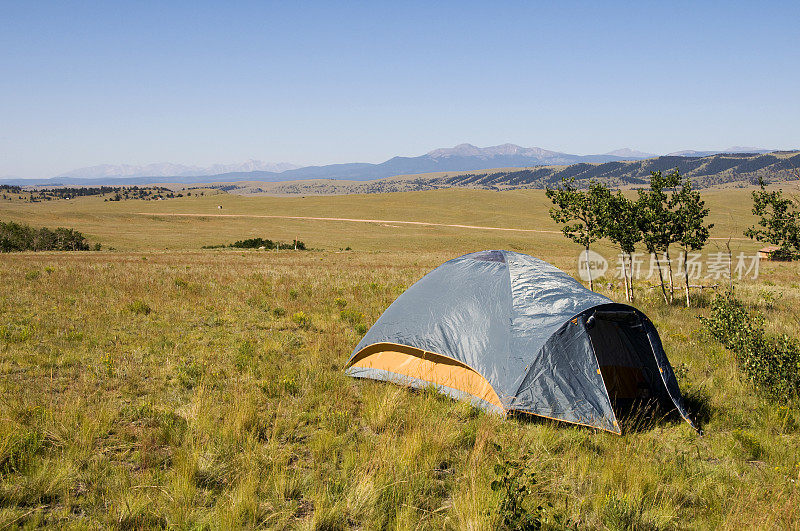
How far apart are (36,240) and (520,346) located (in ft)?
184

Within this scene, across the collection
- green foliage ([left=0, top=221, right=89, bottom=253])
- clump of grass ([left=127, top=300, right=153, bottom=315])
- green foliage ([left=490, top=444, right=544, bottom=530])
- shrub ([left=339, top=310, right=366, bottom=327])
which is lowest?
shrub ([left=339, top=310, right=366, bottom=327])

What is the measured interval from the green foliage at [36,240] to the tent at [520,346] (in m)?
51.1

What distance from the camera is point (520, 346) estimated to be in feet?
22.2

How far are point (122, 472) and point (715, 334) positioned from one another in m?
10.8

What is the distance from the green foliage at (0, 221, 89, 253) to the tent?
5110 cm

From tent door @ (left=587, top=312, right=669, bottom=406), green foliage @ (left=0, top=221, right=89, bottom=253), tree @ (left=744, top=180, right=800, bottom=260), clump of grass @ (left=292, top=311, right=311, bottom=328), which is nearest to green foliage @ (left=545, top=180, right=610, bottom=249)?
tree @ (left=744, top=180, right=800, bottom=260)

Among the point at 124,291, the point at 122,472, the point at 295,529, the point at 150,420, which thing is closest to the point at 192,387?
the point at 150,420

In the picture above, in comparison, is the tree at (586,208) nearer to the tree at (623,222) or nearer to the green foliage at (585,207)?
the green foliage at (585,207)

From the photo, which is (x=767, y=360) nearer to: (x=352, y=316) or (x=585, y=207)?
(x=352, y=316)

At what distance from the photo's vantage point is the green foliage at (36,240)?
144 ft

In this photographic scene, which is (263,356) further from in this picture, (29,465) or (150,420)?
(29,465)

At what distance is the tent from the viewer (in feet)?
21.2

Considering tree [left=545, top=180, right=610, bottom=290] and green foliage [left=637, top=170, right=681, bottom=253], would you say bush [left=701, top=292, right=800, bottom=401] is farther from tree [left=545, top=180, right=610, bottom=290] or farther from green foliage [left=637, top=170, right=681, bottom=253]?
tree [left=545, top=180, right=610, bottom=290]

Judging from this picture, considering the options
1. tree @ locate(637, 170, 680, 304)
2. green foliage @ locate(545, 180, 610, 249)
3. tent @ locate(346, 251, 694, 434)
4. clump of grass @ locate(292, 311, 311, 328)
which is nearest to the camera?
tent @ locate(346, 251, 694, 434)
